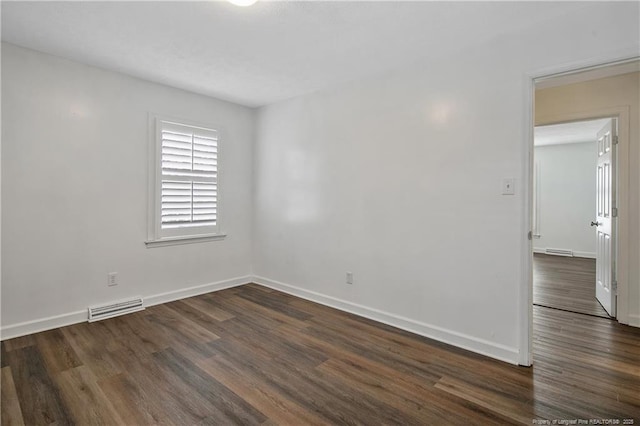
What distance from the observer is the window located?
369cm

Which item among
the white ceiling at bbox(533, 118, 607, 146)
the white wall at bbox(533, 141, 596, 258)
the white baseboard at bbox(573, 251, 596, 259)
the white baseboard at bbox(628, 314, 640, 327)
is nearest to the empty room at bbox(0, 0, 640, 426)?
the white baseboard at bbox(628, 314, 640, 327)

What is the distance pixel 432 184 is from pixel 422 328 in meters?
1.32

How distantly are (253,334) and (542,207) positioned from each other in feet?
25.0

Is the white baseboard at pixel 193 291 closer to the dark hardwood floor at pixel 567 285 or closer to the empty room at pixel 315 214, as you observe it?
the empty room at pixel 315 214

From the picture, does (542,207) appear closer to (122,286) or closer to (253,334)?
(253,334)

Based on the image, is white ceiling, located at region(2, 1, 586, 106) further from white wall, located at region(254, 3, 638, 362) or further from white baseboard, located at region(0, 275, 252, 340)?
white baseboard, located at region(0, 275, 252, 340)

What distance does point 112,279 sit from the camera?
11.2ft

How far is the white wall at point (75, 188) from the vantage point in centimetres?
283

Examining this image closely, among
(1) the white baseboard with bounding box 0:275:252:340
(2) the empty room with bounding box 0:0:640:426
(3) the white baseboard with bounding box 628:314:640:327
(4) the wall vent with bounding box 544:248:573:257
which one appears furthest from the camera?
(4) the wall vent with bounding box 544:248:573:257

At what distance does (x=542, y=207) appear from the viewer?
7.64 m

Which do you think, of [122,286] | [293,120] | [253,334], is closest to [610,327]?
[253,334]

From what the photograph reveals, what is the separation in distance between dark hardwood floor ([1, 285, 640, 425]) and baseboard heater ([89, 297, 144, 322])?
0.36 ft

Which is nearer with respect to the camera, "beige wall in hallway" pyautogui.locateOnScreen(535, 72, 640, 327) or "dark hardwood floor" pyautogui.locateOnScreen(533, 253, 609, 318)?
"beige wall in hallway" pyautogui.locateOnScreen(535, 72, 640, 327)

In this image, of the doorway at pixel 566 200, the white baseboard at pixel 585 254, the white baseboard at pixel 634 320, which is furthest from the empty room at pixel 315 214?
the white baseboard at pixel 585 254
